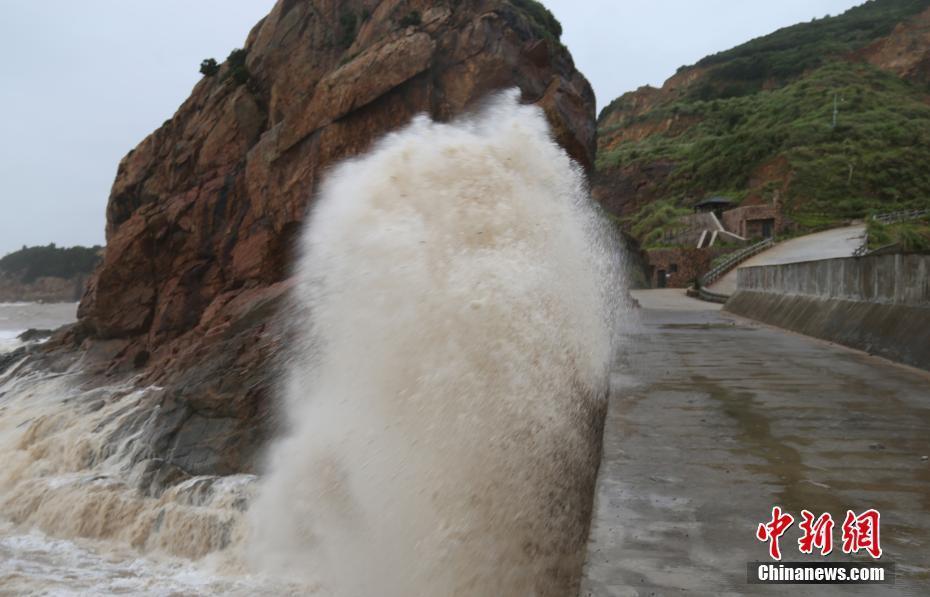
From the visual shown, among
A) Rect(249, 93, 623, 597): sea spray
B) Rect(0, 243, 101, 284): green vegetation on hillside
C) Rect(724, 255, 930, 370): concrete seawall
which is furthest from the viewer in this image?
Rect(0, 243, 101, 284): green vegetation on hillside

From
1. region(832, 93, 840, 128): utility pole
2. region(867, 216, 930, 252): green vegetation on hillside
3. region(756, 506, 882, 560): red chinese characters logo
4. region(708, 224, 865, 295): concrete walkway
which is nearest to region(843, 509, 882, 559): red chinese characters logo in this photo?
region(756, 506, 882, 560): red chinese characters logo

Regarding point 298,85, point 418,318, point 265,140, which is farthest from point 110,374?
point 418,318

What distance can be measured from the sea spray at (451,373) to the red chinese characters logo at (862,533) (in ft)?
4.59

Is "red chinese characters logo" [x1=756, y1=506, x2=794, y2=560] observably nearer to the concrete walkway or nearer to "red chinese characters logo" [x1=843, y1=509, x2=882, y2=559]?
"red chinese characters logo" [x1=843, y1=509, x2=882, y2=559]

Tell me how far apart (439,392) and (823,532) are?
2.76m

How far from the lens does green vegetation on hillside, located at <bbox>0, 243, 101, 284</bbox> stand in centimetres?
11700

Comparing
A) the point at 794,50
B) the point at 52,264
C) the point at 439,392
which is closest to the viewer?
the point at 439,392

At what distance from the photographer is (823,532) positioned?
2861 mm

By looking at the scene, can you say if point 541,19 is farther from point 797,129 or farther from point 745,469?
point 797,129

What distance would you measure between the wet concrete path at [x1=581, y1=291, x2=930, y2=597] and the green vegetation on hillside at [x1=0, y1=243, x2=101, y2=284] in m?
126

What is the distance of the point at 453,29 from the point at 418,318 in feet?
73.4

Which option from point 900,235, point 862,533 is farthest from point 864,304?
point 900,235

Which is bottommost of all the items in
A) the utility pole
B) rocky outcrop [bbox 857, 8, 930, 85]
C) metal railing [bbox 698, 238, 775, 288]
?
metal railing [bbox 698, 238, 775, 288]

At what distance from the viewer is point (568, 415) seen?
17.4 feet
